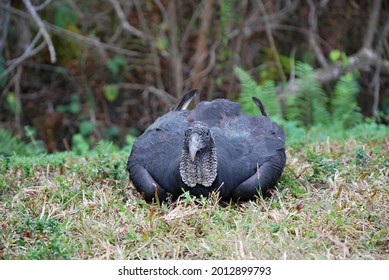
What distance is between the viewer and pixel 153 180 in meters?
4.84

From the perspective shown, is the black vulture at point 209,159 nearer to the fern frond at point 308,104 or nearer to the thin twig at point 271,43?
the fern frond at point 308,104

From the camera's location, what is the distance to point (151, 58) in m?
9.55

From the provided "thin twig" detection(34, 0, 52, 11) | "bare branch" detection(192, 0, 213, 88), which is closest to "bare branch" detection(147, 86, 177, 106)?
"bare branch" detection(192, 0, 213, 88)

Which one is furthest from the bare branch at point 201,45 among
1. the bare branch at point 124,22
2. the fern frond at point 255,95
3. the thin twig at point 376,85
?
the thin twig at point 376,85

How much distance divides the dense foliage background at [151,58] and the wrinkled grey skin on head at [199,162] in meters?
4.41

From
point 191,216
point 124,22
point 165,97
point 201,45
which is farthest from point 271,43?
point 191,216

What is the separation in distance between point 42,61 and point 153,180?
5.58m

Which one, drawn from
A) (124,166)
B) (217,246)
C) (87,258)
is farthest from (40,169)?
(217,246)

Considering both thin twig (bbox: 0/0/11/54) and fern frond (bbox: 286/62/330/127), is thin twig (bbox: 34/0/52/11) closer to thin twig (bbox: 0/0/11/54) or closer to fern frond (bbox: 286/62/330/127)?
thin twig (bbox: 0/0/11/54)

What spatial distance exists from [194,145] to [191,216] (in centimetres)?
56

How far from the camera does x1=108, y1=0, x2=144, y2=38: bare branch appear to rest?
919 centimetres

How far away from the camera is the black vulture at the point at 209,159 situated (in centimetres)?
470

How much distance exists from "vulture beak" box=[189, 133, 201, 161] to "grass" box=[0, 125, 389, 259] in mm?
344

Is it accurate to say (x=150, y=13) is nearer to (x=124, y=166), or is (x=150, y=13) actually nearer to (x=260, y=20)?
(x=260, y=20)
